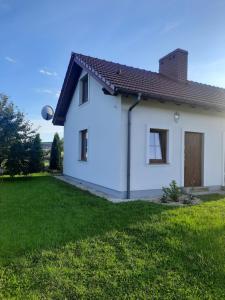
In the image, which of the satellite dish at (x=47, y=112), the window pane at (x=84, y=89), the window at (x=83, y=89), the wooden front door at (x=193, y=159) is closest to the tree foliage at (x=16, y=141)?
the satellite dish at (x=47, y=112)

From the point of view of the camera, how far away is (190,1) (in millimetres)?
8180

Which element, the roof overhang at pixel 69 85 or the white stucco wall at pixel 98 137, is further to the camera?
the roof overhang at pixel 69 85

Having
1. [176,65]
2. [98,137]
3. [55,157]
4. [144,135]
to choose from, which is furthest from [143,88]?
[55,157]

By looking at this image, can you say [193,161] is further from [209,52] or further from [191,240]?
[191,240]

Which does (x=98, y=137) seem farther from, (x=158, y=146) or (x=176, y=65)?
(x=176, y=65)

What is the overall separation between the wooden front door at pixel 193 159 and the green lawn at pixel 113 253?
2.88 metres

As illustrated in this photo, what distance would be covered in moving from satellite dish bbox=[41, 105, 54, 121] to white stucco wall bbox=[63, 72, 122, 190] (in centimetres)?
281

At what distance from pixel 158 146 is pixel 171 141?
489 millimetres

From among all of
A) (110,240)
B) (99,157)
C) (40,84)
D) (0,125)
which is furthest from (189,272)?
(40,84)

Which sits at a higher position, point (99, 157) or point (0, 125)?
point (0, 125)

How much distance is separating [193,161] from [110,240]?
5.95 metres

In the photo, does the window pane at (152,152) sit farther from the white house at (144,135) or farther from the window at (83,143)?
the window at (83,143)

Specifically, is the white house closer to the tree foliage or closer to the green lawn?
the green lawn

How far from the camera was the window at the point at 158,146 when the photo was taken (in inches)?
313
